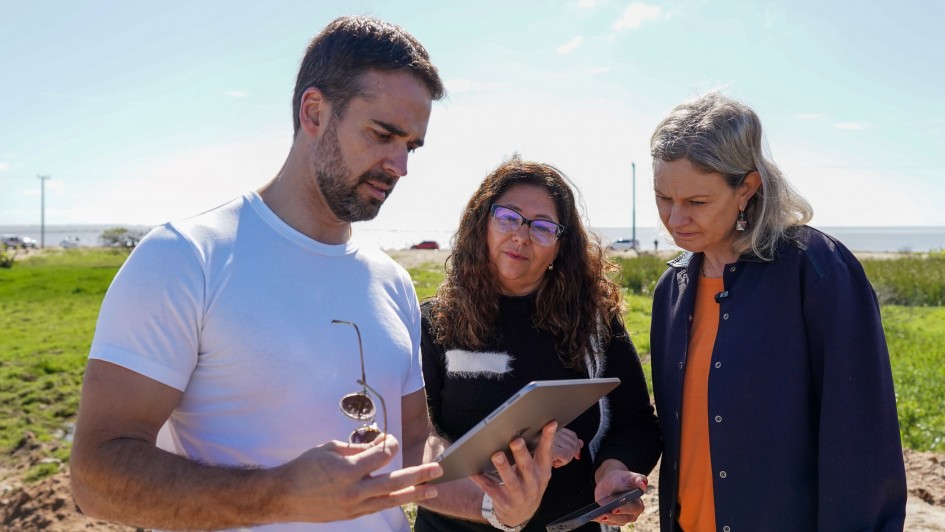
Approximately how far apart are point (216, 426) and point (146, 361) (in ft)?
0.88

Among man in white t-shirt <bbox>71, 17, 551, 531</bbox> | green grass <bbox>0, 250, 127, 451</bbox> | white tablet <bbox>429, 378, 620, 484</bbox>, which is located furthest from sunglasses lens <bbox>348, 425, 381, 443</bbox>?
green grass <bbox>0, 250, 127, 451</bbox>

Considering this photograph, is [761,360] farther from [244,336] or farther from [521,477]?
[244,336]

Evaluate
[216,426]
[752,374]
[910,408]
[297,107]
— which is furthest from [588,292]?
[910,408]

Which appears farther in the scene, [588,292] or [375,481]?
[588,292]

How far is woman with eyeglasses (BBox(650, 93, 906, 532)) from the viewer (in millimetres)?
2221

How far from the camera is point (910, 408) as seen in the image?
24.5 feet

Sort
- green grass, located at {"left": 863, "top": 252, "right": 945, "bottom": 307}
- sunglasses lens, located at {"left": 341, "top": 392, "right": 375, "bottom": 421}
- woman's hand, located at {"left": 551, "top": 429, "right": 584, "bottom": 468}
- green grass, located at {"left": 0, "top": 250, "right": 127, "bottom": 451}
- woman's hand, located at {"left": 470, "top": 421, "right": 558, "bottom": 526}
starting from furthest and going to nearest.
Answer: green grass, located at {"left": 863, "top": 252, "right": 945, "bottom": 307} < green grass, located at {"left": 0, "top": 250, "right": 127, "bottom": 451} < woman's hand, located at {"left": 551, "top": 429, "right": 584, "bottom": 468} < woman's hand, located at {"left": 470, "top": 421, "right": 558, "bottom": 526} < sunglasses lens, located at {"left": 341, "top": 392, "right": 375, "bottom": 421}

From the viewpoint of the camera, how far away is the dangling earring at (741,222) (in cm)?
256

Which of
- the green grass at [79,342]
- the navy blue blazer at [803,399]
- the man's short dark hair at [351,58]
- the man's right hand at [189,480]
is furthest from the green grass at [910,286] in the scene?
the man's right hand at [189,480]

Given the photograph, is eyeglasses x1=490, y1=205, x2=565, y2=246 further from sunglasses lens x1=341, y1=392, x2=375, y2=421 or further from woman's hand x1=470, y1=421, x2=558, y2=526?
sunglasses lens x1=341, y1=392, x2=375, y2=421

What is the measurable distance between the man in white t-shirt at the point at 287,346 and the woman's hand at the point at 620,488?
0.55 meters

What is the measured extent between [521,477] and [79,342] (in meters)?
13.7

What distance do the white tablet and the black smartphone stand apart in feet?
1.32

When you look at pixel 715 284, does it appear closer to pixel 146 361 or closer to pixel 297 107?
pixel 297 107
